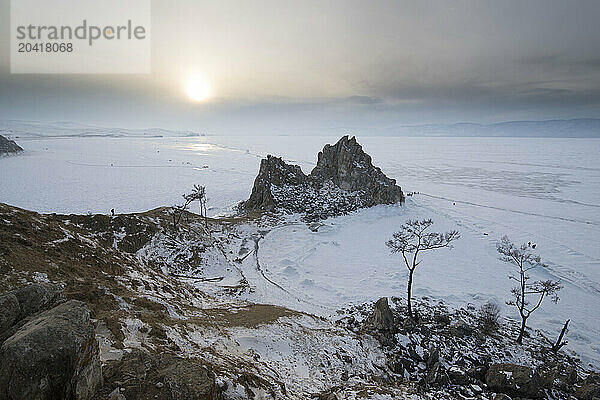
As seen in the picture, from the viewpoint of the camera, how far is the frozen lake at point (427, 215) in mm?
32688

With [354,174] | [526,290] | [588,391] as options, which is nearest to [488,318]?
[588,391]

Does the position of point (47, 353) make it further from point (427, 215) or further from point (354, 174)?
point (427, 215)

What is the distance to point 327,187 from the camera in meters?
66.7

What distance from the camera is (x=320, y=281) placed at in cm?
3428

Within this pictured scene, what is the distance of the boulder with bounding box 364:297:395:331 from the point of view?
941 inches

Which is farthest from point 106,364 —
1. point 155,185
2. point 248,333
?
point 155,185

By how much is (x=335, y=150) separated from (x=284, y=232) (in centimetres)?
2797

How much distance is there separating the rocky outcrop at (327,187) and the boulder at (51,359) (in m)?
48.4

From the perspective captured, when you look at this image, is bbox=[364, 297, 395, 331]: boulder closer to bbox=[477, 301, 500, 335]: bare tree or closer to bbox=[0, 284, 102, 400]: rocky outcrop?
bbox=[477, 301, 500, 335]: bare tree

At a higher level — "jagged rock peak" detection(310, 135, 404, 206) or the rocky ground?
"jagged rock peak" detection(310, 135, 404, 206)

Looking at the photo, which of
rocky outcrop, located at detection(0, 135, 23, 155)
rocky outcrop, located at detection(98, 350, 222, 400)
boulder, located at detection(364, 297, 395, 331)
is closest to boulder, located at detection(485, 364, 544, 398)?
boulder, located at detection(364, 297, 395, 331)

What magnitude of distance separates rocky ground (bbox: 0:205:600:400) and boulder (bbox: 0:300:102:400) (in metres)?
0.02

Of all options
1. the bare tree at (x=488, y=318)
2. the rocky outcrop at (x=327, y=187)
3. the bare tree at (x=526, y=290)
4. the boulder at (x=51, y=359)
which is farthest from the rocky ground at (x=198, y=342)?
the rocky outcrop at (x=327, y=187)

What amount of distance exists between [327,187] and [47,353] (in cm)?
6098
